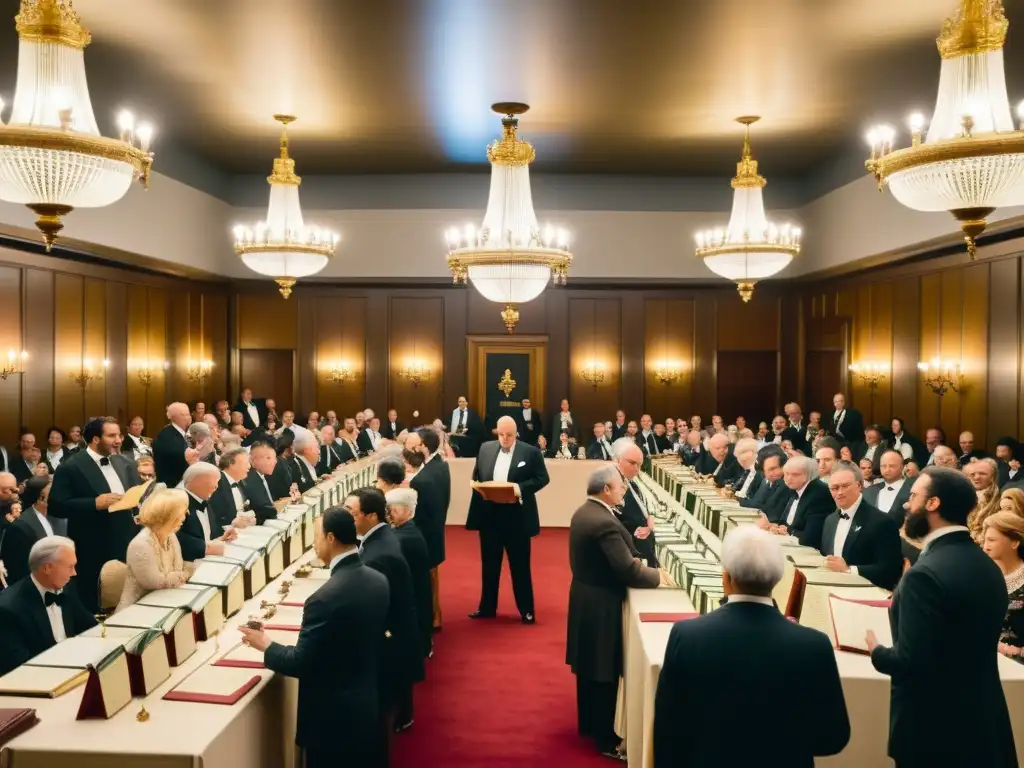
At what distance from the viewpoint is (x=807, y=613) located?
4250 mm

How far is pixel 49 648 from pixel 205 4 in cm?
578

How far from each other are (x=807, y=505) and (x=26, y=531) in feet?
16.5

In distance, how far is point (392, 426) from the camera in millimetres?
16375

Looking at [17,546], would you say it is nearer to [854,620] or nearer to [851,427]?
[854,620]

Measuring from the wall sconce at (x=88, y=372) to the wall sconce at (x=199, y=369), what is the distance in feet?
8.68

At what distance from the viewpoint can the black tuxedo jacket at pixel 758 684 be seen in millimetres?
2629

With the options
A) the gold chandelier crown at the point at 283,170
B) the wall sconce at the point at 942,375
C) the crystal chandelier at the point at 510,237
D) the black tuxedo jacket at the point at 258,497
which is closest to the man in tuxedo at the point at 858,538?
the black tuxedo jacket at the point at 258,497

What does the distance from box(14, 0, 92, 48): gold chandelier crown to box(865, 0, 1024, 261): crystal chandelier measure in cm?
468

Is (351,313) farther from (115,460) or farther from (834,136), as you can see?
(115,460)

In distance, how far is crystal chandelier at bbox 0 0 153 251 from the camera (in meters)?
4.96

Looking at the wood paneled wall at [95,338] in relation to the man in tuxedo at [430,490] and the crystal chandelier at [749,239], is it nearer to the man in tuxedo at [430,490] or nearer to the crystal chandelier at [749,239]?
the man in tuxedo at [430,490]

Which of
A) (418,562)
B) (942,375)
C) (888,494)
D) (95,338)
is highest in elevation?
(95,338)

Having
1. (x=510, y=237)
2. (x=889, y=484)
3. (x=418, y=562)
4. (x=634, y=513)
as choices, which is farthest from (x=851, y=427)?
(x=418, y=562)

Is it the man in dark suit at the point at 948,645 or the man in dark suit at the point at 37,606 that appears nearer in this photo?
the man in dark suit at the point at 948,645
